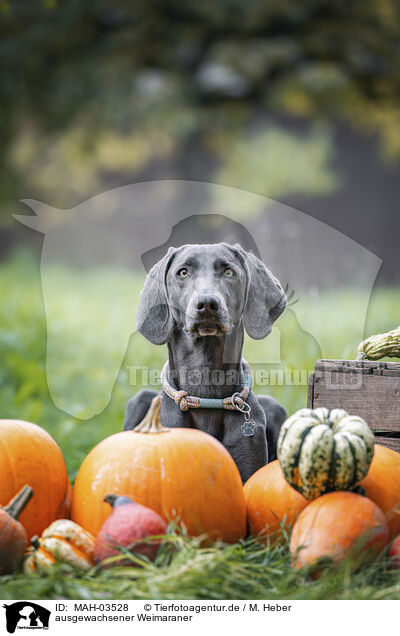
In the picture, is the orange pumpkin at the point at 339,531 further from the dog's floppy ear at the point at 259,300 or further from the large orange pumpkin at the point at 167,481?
the dog's floppy ear at the point at 259,300

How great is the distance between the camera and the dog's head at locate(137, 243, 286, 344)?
2.43m

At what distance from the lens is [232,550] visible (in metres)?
1.84

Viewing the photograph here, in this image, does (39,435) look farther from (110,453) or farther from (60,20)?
(60,20)

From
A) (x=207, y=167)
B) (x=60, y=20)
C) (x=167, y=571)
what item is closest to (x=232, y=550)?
(x=167, y=571)

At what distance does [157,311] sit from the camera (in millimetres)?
2621

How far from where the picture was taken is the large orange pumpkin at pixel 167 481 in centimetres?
199

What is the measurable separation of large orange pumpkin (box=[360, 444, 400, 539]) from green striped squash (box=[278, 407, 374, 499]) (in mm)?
143

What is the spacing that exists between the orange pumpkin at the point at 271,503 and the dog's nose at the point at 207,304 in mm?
591

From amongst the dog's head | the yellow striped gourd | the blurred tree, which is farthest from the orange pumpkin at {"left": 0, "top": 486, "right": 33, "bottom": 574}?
the blurred tree

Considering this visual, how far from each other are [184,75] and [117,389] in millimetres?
7913

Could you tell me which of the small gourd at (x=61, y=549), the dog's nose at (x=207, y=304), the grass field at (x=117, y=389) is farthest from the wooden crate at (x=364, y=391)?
the small gourd at (x=61, y=549)

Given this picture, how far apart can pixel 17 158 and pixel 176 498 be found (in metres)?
8.39
